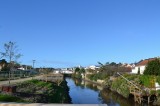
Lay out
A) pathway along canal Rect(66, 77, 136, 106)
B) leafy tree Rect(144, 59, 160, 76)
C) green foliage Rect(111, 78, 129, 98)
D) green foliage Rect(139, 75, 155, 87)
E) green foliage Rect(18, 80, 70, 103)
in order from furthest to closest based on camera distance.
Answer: leafy tree Rect(144, 59, 160, 76), green foliage Rect(111, 78, 129, 98), green foliage Rect(139, 75, 155, 87), pathway along canal Rect(66, 77, 136, 106), green foliage Rect(18, 80, 70, 103)

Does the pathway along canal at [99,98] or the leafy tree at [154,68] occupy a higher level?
the leafy tree at [154,68]

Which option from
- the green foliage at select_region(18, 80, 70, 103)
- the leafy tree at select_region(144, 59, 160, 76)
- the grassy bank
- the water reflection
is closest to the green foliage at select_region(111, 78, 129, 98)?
the water reflection

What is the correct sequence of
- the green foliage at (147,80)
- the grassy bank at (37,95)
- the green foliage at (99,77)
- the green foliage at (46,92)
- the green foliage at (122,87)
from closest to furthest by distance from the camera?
the grassy bank at (37,95), the green foliage at (46,92), the green foliage at (147,80), the green foliage at (122,87), the green foliage at (99,77)

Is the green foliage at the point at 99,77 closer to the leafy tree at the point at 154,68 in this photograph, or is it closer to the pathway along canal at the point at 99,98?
the pathway along canal at the point at 99,98

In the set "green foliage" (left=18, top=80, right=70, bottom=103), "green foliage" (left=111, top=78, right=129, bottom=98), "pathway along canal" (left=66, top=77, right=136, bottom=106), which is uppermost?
"green foliage" (left=18, top=80, right=70, bottom=103)

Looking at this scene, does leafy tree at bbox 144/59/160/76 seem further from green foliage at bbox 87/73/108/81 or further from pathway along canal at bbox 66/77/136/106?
green foliage at bbox 87/73/108/81

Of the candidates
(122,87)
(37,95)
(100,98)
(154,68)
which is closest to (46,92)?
(37,95)

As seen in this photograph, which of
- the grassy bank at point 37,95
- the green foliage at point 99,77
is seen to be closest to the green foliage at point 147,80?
the grassy bank at point 37,95

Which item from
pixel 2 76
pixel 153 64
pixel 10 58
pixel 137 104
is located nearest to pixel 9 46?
pixel 10 58

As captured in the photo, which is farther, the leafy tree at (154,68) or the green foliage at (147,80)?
the leafy tree at (154,68)

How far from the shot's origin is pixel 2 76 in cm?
6341

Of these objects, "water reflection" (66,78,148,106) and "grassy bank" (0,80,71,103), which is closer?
"grassy bank" (0,80,71,103)

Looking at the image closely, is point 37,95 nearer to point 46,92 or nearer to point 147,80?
point 46,92

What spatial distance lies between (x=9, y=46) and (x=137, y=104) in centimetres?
2483
